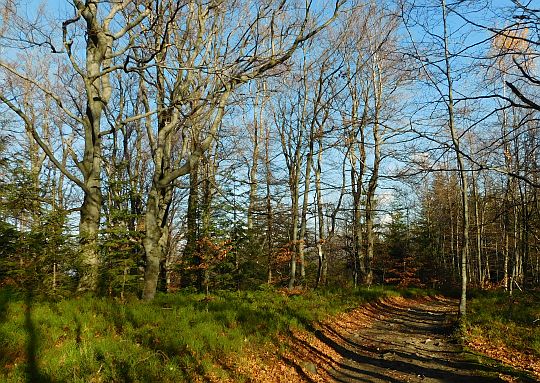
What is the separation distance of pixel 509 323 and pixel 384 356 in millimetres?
4726

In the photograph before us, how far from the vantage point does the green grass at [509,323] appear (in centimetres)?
820

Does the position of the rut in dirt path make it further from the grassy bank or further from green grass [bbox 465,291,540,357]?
green grass [bbox 465,291,540,357]

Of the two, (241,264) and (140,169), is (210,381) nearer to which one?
(241,264)

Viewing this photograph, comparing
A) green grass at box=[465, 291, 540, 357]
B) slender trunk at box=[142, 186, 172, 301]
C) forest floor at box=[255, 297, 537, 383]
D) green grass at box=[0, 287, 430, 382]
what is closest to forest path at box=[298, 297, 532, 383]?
forest floor at box=[255, 297, 537, 383]

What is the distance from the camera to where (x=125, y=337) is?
5.68m

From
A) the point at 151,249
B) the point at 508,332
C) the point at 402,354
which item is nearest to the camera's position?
the point at 402,354

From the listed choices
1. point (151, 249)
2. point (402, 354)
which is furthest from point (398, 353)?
point (151, 249)

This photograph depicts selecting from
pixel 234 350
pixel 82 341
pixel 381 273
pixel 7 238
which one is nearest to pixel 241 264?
pixel 7 238

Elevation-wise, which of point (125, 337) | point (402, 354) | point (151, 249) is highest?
point (151, 249)

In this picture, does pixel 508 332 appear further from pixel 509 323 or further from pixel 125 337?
pixel 125 337

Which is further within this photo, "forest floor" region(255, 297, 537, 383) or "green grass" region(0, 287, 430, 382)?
"forest floor" region(255, 297, 537, 383)

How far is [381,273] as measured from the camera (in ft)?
88.5

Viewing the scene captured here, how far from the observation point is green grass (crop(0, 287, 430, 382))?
4422mm

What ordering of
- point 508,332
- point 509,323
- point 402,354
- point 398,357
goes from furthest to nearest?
point 509,323 → point 508,332 → point 402,354 → point 398,357
